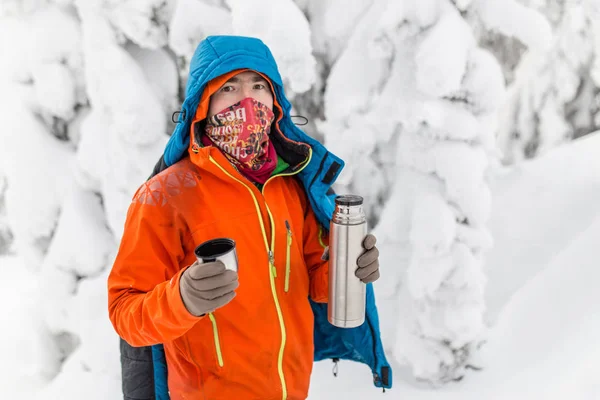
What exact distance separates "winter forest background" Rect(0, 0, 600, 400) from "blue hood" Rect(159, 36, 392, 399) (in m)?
1.31

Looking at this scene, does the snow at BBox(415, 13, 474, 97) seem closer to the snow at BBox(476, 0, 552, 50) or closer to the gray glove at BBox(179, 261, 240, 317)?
the snow at BBox(476, 0, 552, 50)

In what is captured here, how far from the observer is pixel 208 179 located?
5.65 feet

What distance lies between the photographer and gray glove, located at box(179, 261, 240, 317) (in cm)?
127

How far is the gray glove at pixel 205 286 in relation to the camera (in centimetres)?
127

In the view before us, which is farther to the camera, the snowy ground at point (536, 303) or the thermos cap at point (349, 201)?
the snowy ground at point (536, 303)

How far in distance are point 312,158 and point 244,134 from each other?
34 cm

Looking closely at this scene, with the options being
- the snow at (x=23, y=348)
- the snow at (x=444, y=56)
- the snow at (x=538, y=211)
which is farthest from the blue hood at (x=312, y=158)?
the snow at (x=23, y=348)

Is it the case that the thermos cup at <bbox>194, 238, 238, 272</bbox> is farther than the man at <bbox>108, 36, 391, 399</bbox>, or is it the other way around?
the man at <bbox>108, 36, 391, 399</bbox>

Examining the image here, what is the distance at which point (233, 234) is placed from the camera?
1677 millimetres

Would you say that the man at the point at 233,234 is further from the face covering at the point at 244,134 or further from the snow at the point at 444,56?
the snow at the point at 444,56

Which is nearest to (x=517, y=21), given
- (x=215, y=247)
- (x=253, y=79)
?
(x=253, y=79)

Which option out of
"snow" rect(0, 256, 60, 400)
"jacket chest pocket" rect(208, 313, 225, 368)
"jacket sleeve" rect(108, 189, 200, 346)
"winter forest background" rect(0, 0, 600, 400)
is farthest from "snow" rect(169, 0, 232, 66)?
"snow" rect(0, 256, 60, 400)

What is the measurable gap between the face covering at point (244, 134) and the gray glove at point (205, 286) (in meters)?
0.63

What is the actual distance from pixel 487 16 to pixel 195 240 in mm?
2802
